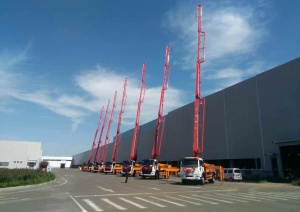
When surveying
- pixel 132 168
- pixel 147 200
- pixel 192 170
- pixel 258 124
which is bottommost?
pixel 147 200

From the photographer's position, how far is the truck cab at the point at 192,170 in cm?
2875

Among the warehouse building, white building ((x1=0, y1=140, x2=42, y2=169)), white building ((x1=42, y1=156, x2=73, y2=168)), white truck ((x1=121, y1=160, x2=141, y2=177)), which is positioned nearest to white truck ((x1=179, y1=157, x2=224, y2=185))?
the warehouse building

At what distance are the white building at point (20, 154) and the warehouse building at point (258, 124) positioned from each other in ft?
173

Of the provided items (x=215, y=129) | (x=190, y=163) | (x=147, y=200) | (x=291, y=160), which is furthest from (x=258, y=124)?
(x=147, y=200)

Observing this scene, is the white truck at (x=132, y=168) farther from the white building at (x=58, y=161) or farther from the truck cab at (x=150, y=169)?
the white building at (x=58, y=161)

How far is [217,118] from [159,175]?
15110 millimetres

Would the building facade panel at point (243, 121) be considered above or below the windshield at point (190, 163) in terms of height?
above

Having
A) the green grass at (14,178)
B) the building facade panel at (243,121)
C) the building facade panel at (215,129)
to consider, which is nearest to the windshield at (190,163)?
the building facade panel at (243,121)

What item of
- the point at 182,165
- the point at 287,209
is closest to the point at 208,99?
the point at 182,165

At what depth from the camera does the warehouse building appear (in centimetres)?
3625

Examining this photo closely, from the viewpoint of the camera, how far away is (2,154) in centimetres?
8381

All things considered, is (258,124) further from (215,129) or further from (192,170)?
(192,170)

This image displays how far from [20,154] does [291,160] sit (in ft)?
249

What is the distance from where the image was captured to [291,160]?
126 feet
